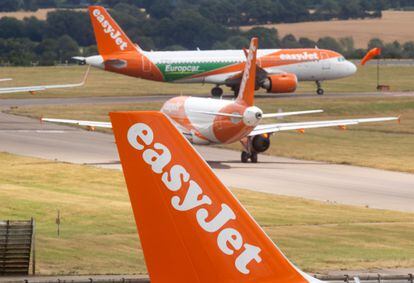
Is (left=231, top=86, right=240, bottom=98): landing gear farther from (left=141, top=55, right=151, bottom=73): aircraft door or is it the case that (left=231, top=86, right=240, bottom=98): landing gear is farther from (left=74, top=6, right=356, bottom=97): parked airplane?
(left=141, top=55, right=151, bottom=73): aircraft door

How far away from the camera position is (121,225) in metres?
50.9

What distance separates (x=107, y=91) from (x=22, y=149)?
58276 millimetres

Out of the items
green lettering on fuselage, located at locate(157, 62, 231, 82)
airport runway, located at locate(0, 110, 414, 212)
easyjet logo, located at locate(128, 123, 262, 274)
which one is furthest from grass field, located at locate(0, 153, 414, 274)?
green lettering on fuselage, located at locate(157, 62, 231, 82)

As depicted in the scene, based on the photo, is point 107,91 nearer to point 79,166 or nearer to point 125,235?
point 79,166

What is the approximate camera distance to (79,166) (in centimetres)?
7281

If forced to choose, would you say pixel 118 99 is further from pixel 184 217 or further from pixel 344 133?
pixel 184 217

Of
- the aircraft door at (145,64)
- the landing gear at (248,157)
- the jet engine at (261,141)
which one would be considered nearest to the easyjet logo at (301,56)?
the aircraft door at (145,64)

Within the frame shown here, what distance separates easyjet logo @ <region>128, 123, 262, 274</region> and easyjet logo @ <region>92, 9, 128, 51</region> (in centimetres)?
10037

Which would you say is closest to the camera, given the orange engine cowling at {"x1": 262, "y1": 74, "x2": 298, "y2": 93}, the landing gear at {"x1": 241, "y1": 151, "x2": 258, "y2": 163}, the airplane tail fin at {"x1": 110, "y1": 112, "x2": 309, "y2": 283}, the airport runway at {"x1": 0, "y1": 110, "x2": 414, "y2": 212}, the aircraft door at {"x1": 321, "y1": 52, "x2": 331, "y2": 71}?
the airplane tail fin at {"x1": 110, "y1": 112, "x2": 309, "y2": 283}

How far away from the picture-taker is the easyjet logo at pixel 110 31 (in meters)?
118

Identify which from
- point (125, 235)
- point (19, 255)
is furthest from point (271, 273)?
point (125, 235)

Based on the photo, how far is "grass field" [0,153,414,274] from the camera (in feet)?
137

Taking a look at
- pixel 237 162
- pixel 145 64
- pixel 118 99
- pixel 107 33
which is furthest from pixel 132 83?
pixel 237 162

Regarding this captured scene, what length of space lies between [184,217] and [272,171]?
5507cm
